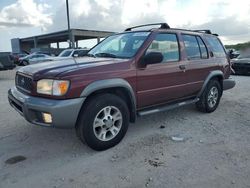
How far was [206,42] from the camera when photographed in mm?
5586

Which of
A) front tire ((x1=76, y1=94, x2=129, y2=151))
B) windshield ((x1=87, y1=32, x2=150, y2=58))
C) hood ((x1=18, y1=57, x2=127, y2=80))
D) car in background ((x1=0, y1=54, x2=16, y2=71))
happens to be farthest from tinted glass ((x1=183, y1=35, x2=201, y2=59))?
car in background ((x1=0, y1=54, x2=16, y2=71))

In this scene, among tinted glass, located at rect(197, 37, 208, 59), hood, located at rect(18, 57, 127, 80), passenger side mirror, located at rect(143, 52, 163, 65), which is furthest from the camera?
tinted glass, located at rect(197, 37, 208, 59)

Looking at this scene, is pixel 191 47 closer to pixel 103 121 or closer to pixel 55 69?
pixel 103 121

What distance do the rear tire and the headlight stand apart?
131 inches

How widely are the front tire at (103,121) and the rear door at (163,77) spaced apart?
480 millimetres

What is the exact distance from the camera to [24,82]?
3.78 meters

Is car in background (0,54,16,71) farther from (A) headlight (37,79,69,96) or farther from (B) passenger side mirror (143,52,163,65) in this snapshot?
(B) passenger side mirror (143,52,163,65)

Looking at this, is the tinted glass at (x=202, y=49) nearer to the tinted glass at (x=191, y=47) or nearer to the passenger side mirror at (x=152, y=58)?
the tinted glass at (x=191, y=47)

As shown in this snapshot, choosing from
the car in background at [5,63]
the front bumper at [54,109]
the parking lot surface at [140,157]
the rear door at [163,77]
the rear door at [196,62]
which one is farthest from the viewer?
the car in background at [5,63]

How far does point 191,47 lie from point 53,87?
3.04 m

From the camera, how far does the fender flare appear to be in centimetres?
341

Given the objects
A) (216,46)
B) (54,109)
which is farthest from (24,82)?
(216,46)

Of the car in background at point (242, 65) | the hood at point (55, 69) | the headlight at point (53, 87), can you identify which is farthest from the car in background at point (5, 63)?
the car in background at point (242, 65)

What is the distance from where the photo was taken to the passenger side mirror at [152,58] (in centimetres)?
395
